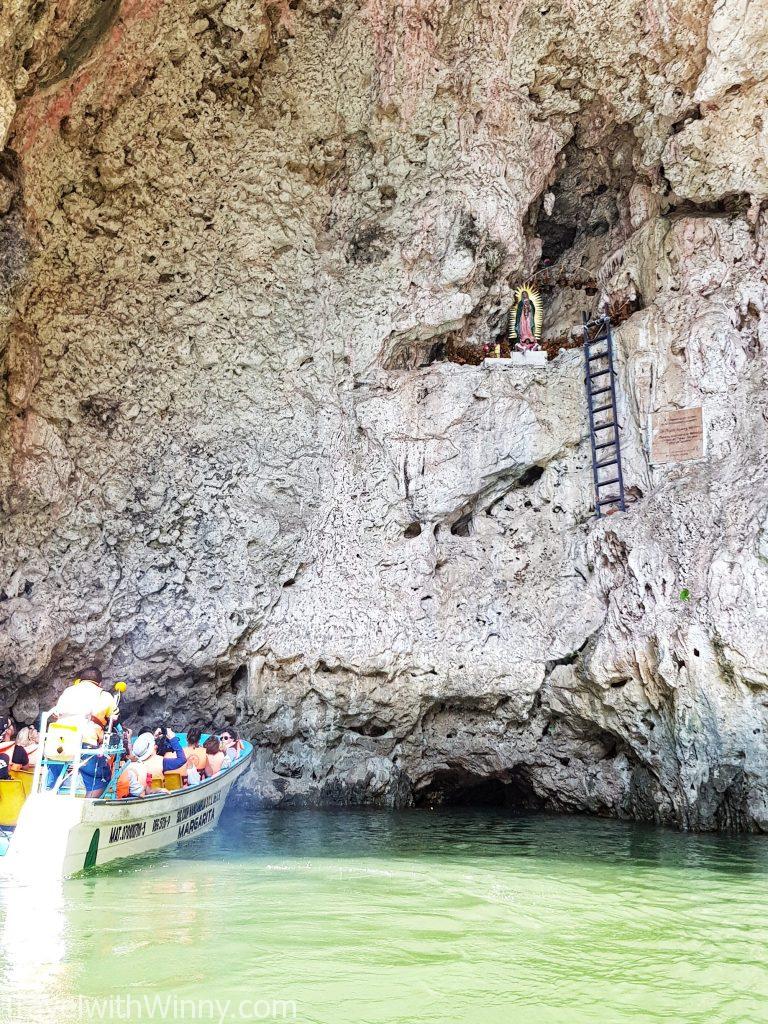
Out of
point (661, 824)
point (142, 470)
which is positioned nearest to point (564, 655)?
point (661, 824)

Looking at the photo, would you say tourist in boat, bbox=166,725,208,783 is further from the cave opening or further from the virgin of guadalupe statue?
the virgin of guadalupe statue

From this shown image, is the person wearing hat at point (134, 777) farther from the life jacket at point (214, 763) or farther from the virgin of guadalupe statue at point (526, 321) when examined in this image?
the virgin of guadalupe statue at point (526, 321)

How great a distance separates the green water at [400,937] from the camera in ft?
14.8

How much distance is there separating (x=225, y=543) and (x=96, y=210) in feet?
17.9

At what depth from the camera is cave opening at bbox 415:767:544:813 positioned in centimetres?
1363

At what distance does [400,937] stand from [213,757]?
19.9 ft

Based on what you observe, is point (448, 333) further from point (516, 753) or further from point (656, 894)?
point (656, 894)

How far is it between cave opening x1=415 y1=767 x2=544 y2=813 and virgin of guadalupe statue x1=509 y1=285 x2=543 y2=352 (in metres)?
7.14

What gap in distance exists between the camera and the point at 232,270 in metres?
14.1

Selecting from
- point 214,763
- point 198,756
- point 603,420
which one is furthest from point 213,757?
point 603,420

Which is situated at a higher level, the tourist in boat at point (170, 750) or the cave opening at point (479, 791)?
the tourist in boat at point (170, 750)

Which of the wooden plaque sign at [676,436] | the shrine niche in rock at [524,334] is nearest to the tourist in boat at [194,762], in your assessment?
the shrine niche in rock at [524,334]

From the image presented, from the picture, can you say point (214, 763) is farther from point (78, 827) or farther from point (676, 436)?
point (676, 436)

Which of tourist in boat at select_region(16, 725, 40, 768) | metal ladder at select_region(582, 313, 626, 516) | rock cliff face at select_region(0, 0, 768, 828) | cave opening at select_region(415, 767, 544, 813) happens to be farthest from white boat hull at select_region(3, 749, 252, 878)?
metal ladder at select_region(582, 313, 626, 516)
